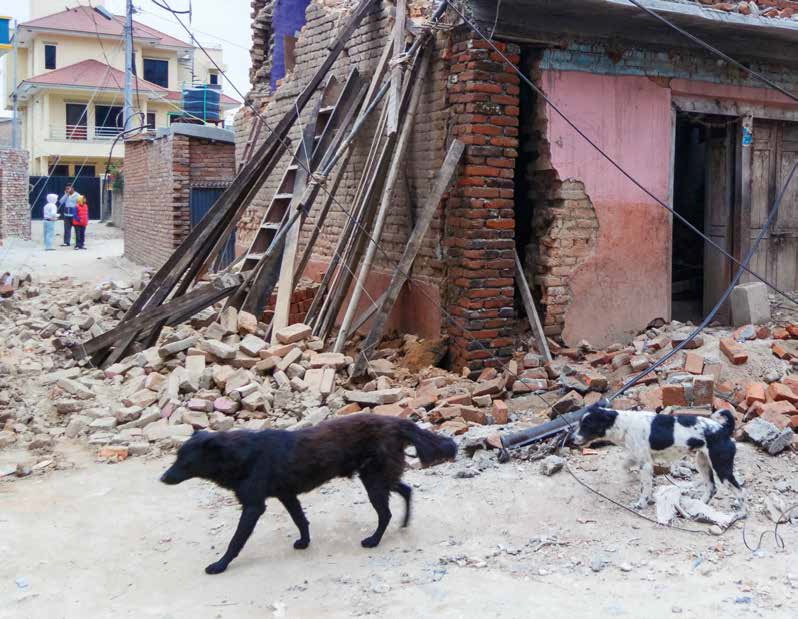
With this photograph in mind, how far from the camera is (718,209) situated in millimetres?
9695

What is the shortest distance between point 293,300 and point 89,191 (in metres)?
30.8

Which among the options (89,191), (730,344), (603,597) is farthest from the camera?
(89,191)

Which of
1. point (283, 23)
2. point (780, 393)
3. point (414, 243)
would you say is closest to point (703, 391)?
point (780, 393)

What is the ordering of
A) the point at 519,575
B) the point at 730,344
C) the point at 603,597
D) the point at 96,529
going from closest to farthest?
the point at 603,597 < the point at 519,575 < the point at 96,529 < the point at 730,344

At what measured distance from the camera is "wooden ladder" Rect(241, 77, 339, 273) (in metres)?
8.98

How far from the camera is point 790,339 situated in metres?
7.95

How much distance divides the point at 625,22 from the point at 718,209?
9.33ft

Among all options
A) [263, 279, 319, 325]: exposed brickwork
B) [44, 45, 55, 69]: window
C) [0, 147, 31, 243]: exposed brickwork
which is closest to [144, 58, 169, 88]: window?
[44, 45, 55, 69]: window

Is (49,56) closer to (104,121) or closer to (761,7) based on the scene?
(104,121)

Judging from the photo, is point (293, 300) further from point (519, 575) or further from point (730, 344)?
point (519, 575)

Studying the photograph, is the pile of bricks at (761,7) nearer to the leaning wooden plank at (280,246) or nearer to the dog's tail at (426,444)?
the leaning wooden plank at (280,246)

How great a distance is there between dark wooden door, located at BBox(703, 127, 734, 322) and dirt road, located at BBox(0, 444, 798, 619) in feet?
14.3

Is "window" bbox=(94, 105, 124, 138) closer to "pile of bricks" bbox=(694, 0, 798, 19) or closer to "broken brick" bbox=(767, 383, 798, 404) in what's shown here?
"pile of bricks" bbox=(694, 0, 798, 19)

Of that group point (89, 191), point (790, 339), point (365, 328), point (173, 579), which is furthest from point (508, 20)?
point (89, 191)
